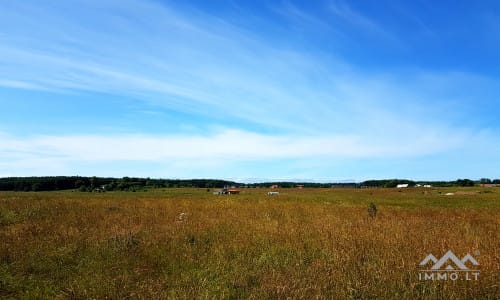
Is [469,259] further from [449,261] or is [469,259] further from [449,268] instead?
[449,268]

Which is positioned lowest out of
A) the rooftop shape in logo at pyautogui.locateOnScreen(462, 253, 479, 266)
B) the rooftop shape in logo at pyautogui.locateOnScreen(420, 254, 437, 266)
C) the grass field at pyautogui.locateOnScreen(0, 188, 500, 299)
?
the grass field at pyautogui.locateOnScreen(0, 188, 500, 299)

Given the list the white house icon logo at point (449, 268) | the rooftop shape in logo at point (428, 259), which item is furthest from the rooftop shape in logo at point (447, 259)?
the rooftop shape in logo at point (428, 259)

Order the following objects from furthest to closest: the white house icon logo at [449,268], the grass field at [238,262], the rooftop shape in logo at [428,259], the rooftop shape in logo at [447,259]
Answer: the rooftop shape in logo at [428,259] < the rooftop shape in logo at [447,259] < the white house icon logo at [449,268] < the grass field at [238,262]

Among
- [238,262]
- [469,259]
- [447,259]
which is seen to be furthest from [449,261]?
[238,262]

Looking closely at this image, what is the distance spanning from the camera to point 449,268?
21.5ft

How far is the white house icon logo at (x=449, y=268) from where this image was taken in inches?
237

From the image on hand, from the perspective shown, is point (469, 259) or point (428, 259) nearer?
point (469, 259)

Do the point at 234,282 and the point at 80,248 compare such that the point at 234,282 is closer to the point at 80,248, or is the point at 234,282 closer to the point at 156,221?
the point at 80,248

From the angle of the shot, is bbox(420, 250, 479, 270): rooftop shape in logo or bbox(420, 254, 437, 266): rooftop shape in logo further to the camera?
bbox(420, 254, 437, 266): rooftop shape in logo

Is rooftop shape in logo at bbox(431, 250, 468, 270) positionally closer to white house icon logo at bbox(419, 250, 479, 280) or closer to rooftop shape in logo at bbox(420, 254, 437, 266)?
white house icon logo at bbox(419, 250, 479, 280)

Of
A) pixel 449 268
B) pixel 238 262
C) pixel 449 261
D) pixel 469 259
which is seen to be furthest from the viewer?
pixel 238 262

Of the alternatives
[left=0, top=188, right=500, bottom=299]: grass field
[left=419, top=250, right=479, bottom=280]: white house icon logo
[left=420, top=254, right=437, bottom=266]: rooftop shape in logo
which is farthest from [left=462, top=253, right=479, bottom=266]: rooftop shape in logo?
[left=420, top=254, right=437, bottom=266]: rooftop shape in logo

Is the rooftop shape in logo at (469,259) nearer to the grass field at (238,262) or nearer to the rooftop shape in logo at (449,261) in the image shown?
the rooftop shape in logo at (449,261)

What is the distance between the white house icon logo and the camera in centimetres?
603
